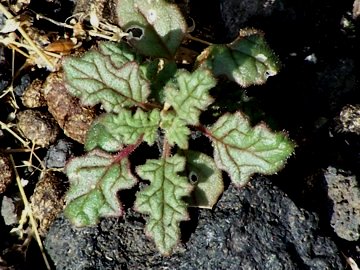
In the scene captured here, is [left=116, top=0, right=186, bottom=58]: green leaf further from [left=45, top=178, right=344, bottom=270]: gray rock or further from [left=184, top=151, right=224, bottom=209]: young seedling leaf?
[left=45, top=178, right=344, bottom=270]: gray rock

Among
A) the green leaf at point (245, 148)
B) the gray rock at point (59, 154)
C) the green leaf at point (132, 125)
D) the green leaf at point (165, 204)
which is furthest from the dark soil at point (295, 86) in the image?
the green leaf at point (165, 204)

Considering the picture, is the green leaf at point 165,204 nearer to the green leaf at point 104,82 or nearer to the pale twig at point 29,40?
the green leaf at point 104,82

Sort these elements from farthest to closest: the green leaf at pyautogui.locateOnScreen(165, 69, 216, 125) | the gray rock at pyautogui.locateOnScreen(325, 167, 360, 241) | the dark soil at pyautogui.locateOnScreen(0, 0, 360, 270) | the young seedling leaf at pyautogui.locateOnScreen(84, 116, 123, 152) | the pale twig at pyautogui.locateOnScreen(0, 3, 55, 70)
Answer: the pale twig at pyautogui.locateOnScreen(0, 3, 55, 70) < the dark soil at pyautogui.locateOnScreen(0, 0, 360, 270) < the gray rock at pyautogui.locateOnScreen(325, 167, 360, 241) < the young seedling leaf at pyautogui.locateOnScreen(84, 116, 123, 152) < the green leaf at pyautogui.locateOnScreen(165, 69, 216, 125)

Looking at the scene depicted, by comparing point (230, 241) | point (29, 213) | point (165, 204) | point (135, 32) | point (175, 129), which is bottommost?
point (29, 213)

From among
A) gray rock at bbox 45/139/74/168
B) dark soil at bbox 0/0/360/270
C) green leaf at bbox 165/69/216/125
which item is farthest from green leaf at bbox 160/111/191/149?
gray rock at bbox 45/139/74/168

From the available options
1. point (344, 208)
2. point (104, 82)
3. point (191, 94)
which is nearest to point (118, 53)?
point (104, 82)

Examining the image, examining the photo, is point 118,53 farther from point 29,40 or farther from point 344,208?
point 344,208

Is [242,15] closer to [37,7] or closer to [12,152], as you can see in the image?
[37,7]
